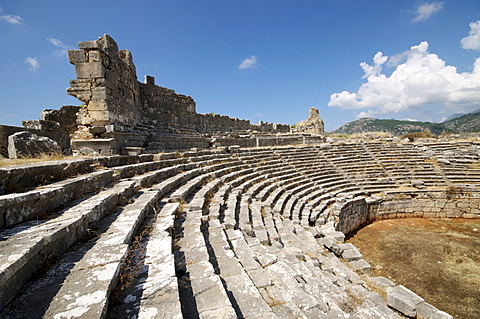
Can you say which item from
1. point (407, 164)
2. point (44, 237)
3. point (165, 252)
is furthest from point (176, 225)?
point (407, 164)

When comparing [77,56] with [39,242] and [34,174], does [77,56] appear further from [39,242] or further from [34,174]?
[39,242]

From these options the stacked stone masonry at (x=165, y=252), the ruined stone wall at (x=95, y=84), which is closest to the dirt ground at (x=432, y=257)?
the stacked stone masonry at (x=165, y=252)

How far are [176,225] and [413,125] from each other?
115m

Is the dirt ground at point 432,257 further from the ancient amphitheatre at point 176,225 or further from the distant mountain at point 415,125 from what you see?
the distant mountain at point 415,125

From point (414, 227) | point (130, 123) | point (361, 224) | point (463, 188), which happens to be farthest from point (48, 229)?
point (463, 188)

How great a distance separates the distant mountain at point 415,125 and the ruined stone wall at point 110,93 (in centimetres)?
4883

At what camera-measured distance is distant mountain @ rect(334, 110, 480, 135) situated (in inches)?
2697

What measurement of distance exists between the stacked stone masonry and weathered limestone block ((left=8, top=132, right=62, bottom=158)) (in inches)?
51.9

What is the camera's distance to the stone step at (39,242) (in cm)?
138

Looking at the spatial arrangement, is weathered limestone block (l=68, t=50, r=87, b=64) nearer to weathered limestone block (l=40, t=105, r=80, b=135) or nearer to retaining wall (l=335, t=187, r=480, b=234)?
weathered limestone block (l=40, t=105, r=80, b=135)

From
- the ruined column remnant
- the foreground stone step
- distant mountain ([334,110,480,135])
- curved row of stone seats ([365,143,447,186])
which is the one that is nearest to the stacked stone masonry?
the foreground stone step

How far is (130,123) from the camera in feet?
28.5

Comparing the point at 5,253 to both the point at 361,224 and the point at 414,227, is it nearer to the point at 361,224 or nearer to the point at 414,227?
the point at 361,224

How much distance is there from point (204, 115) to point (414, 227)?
12.5 meters
